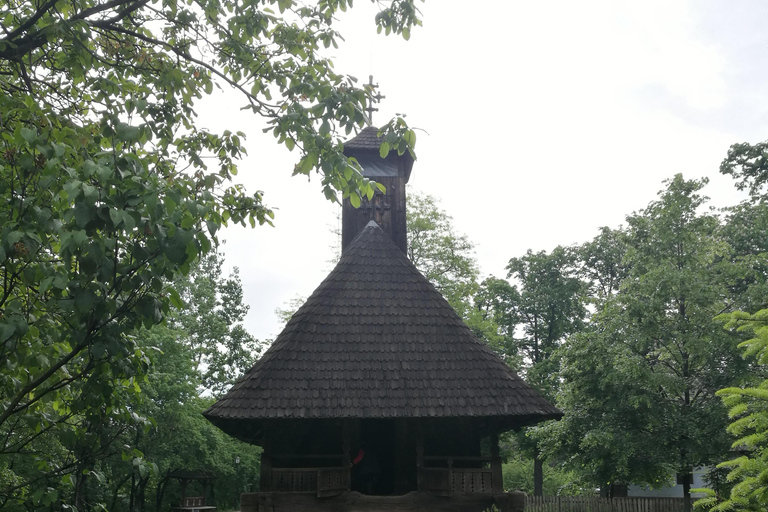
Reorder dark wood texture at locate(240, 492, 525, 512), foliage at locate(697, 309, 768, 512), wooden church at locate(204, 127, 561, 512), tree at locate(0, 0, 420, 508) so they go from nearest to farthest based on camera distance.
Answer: tree at locate(0, 0, 420, 508) → foliage at locate(697, 309, 768, 512) → dark wood texture at locate(240, 492, 525, 512) → wooden church at locate(204, 127, 561, 512)

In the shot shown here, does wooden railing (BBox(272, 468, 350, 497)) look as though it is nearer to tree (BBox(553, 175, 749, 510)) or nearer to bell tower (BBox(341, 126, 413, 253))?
bell tower (BBox(341, 126, 413, 253))

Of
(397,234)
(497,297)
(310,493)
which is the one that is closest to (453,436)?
(310,493)

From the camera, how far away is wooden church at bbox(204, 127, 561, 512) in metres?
8.73

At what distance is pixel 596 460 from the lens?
14.8 meters

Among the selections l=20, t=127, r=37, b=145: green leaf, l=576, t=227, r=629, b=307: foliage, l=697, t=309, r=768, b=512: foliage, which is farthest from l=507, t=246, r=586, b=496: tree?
l=20, t=127, r=37, b=145: green leaf

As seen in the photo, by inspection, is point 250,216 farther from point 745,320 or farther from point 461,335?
point 461,335

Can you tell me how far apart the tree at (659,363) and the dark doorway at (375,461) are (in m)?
5.16

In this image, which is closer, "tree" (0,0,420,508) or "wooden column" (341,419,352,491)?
"tree" (0,0,420,508)

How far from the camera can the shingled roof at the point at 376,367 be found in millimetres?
8719

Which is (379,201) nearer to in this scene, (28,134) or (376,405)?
(376,405)

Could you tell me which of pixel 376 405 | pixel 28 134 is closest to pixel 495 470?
pixel 376 405

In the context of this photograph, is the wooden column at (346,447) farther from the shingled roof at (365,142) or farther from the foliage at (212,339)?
the foliage at (212,339)

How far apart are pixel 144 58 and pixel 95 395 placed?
2789 millimetres

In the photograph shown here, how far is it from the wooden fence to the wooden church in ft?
31.9
